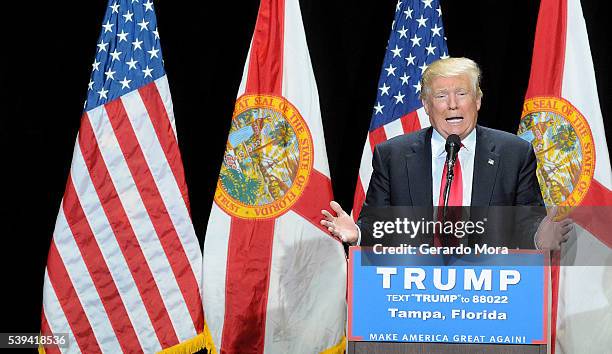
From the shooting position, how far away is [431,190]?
2654 mm

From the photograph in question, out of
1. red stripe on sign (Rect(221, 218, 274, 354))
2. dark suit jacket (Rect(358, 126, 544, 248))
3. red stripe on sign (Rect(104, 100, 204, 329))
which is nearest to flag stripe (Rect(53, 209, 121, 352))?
red stripe on sign (Rect(104, 100, 204, 329))

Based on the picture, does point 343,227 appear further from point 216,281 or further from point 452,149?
point 216,281

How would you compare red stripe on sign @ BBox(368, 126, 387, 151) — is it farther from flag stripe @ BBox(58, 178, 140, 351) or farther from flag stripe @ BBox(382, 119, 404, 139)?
flag stripe @ BBox(58, 178, 140, 351)

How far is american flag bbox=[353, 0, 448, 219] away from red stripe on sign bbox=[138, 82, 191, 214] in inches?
37.9

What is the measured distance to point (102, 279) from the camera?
4348 mm

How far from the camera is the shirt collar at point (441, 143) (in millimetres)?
2730

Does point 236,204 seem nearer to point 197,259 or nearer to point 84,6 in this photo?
point 197,259

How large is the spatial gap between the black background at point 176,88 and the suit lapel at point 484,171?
2036 millimetres

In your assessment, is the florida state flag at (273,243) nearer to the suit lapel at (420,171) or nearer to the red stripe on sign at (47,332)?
the red stripe on sign at (47,332)

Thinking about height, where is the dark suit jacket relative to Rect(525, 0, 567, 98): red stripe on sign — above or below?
below

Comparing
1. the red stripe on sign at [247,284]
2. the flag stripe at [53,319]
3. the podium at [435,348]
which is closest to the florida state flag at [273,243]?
the red stripe on sign at [247,284]

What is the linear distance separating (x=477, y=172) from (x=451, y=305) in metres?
0.68

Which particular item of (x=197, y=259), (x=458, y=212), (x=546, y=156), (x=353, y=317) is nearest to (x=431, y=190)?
(x=458, y=212)

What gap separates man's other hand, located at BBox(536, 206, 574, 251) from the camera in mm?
2260
